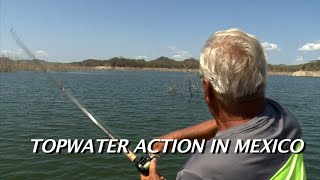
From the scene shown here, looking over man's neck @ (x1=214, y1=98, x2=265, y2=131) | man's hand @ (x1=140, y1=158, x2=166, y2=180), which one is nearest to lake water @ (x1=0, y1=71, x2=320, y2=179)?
man's hand @ (x1=140, y1=158, x2=166, y2=180)

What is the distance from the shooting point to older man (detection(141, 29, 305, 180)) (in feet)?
6.88

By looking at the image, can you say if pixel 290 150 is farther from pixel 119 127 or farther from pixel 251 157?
pixel 119 127

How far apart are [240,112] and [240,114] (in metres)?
0.01

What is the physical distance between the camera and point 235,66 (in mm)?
2203

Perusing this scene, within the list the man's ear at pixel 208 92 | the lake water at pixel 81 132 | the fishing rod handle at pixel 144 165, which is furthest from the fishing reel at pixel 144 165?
the lake water at pixel 81 132

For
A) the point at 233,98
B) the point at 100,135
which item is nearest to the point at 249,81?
the point at 233,98

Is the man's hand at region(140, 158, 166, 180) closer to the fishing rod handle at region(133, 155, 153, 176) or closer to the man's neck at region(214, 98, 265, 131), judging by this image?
the fishing rod handle at region(133, 155, 153, 176)

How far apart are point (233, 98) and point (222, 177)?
1.66 ft

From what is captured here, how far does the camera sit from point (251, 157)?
2.13 metres

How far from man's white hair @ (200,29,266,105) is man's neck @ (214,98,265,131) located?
41mm

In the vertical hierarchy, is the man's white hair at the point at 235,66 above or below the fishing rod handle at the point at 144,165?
above

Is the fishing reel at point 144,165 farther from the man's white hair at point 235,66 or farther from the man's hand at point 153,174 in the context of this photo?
the man's white hair at point 235,66

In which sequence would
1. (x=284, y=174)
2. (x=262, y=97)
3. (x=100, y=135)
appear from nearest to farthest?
(x=284, y=174), (x=262, y=97), (x=100, y=135)

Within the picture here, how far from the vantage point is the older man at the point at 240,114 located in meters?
2.10
